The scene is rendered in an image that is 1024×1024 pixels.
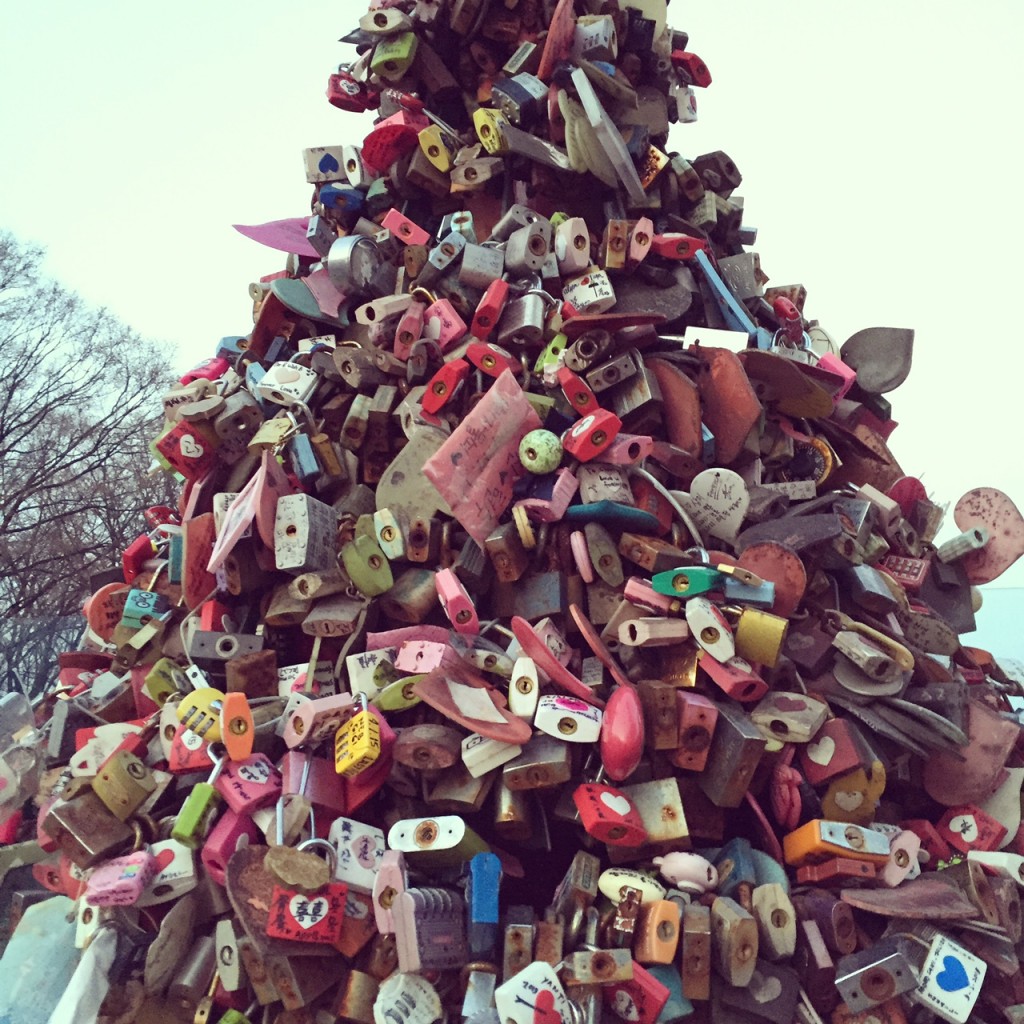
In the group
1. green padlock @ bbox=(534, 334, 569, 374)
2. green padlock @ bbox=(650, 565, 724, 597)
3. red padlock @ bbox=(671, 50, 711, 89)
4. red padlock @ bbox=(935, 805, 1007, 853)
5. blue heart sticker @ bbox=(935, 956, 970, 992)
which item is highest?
red padlock @ bbox=(671, 50, 711, 89)

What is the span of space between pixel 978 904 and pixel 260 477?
2938 millimetres

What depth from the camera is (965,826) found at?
3023 mm

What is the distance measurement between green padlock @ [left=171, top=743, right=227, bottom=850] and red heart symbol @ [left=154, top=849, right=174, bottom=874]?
0.16 feet

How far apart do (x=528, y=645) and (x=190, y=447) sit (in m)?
1.93

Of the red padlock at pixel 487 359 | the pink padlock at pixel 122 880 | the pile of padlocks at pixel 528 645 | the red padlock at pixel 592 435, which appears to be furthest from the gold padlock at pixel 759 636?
the pink padlock at pixel 122 880

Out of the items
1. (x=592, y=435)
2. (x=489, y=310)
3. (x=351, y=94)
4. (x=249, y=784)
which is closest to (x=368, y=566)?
(x=249, y=784)

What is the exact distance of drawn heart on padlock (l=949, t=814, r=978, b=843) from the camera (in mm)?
2994

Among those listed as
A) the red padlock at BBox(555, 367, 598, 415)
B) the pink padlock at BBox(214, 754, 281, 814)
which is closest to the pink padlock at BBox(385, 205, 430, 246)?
the red padlock at BBox(555, 367, 598, 415)

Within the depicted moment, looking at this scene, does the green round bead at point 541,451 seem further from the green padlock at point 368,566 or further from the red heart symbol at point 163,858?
the red heart symbol at point 163,858

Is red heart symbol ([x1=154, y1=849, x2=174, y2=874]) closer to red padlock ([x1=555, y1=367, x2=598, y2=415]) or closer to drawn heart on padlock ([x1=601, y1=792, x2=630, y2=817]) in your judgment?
drawn heart on padlock ([x1=601, y1=792, x2=630, y2=817])

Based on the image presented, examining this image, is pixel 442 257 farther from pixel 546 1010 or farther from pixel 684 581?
pixel 546 1010

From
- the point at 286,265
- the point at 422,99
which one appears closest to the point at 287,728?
the point at 286,265

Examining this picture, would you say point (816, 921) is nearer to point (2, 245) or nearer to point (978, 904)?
point (978, 904)

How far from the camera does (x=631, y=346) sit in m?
3.57
